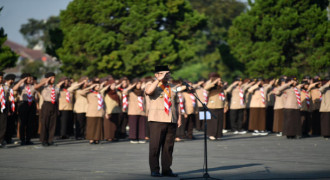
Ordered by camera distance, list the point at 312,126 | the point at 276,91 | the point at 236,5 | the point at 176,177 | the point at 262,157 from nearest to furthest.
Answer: the point at 176,177
the point at 262,157
the point at 276,91
the point at 312,126
the point at 236,5

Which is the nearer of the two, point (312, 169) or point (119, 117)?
point (312, 169)

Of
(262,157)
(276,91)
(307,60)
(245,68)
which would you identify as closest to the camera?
(262,157)

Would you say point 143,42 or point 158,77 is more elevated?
point 143,42

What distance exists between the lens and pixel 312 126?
22.8 m

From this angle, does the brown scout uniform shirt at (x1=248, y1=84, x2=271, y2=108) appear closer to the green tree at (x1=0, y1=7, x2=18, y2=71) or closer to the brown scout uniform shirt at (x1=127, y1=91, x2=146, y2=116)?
the brown scout uniform shirt at (x1=127, y1=91, x2=146, y2=116)

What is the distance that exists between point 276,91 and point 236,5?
151 feet

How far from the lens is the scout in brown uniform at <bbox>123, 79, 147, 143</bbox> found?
1955 cm

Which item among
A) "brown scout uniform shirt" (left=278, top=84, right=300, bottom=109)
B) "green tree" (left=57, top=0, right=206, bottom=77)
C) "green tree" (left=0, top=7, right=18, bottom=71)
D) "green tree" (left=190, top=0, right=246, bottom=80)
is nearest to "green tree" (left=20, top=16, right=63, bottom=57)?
"green tree" (left=190, top=0, right=246, bottom=80)

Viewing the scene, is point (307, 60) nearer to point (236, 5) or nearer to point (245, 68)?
point (245, 68)

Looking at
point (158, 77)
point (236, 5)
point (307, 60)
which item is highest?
point (236, 5)

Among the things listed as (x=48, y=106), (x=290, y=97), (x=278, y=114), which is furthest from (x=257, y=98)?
(x=48, y=106)

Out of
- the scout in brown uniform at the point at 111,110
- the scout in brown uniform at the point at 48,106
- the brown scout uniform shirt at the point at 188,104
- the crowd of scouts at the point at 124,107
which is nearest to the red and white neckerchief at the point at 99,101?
the crowd of scouts at the point at 124,107

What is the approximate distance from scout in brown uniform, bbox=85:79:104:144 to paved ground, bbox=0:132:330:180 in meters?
0.47

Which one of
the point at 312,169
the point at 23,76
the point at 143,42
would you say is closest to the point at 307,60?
the point at 143,42
